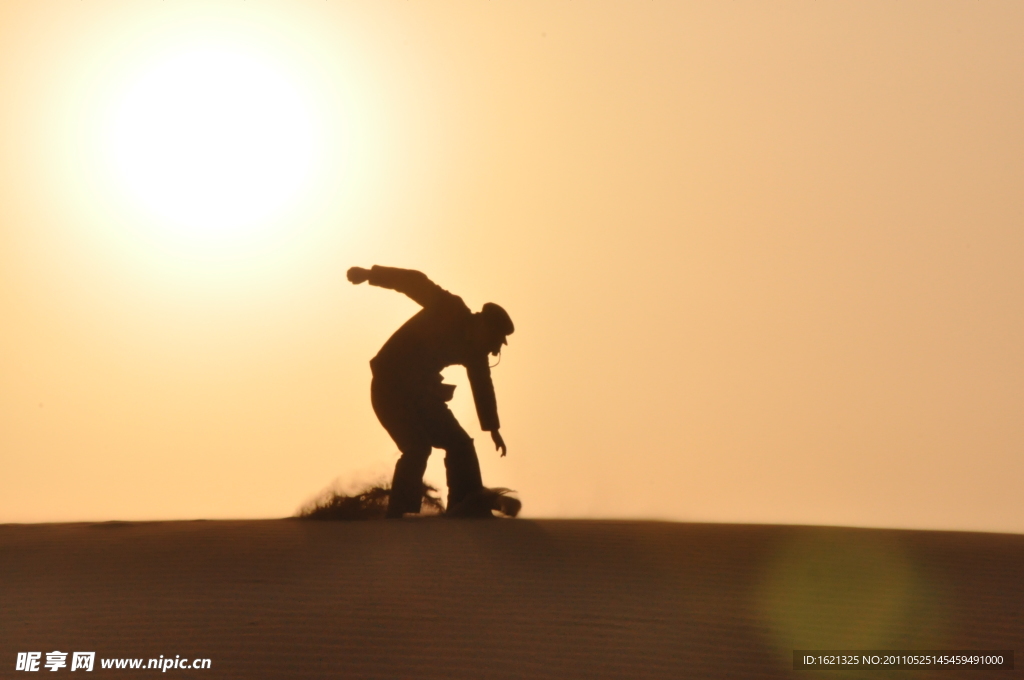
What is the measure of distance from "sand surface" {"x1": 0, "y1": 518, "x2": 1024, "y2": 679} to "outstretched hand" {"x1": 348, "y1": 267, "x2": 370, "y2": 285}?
7.59 ft

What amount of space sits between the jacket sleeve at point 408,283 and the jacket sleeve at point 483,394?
67cm

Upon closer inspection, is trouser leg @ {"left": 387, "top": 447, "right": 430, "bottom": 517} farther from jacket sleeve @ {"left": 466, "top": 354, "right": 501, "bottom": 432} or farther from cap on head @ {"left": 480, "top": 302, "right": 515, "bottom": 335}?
cap on head @ {"left": 480, "top": 302, "right": 515, "bottom": 335}

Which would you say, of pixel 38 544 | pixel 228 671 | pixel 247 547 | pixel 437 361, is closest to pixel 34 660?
pixel 228 671

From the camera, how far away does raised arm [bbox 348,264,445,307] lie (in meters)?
10.2

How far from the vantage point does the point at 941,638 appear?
6.15m

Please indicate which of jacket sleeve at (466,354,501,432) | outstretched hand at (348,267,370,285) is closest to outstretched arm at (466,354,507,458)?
jacket sleeve at (466,354,501,432)

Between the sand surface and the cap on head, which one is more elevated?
the cap on head

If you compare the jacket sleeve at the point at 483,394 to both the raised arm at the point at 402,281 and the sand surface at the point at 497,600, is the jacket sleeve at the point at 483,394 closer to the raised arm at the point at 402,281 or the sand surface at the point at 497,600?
the raised arm at the point at 402,281

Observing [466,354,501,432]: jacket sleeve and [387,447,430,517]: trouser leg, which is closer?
[387,447,430,517]: trouser leg

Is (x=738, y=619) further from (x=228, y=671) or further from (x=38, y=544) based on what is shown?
(x=38, y=544)

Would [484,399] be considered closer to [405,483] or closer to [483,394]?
[483,394]

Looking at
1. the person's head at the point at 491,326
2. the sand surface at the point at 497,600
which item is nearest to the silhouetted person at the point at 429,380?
the person's head at the point at 491,326

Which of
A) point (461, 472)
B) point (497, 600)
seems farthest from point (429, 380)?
point (497, 600)

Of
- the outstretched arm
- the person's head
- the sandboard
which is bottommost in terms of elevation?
the sandboard
